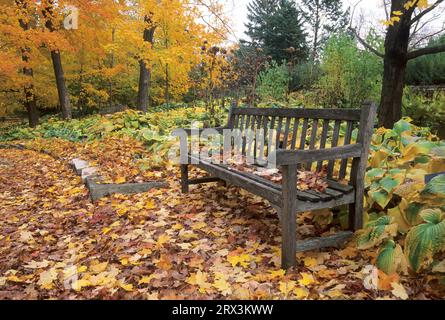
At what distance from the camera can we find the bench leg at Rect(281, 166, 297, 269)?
2.30 meters

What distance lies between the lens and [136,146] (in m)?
6.43

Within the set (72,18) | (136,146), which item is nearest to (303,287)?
(136,146)

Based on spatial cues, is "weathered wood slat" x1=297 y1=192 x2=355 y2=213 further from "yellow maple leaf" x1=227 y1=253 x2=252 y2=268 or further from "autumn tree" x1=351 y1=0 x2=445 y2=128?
"autumn tree" x1=351 y1=0 x2=445 y2=128

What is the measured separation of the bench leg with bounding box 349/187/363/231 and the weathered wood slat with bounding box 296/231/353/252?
7 centimetres

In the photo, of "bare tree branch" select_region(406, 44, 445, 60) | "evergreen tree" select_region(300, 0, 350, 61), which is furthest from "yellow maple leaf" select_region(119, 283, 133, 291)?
"evergreen tree" select_region(300, 0, 350, 61)

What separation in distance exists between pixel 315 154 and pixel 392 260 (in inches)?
31.8

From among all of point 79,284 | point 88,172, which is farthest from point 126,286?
point 88,172

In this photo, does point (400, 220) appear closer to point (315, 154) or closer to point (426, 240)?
point (426, 240)

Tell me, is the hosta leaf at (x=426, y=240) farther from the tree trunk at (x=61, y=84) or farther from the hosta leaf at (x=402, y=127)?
the tree trunk at (x=61, y=84)

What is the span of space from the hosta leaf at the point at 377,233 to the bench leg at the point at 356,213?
0.55ft

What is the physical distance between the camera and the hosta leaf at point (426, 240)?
6.26 ft

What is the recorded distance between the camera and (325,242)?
258cm
